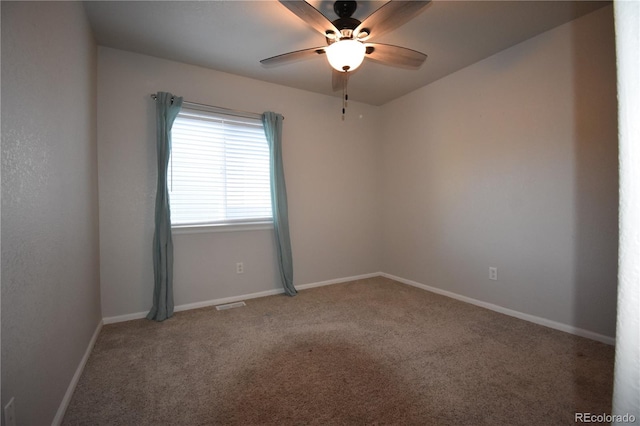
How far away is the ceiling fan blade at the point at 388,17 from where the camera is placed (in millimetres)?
1523

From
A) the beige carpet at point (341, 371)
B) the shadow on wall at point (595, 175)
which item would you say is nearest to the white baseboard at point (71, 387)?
the beige carpet at point (341, 371)

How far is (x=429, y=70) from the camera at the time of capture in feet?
9.78

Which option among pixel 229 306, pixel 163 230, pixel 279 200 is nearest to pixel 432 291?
pixel 279 200

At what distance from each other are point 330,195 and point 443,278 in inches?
68.9

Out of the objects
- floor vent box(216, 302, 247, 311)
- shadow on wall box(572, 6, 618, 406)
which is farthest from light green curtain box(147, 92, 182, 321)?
shadow on wall box(572, 6, 618, 406)

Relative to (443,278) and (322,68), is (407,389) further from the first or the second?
(322,68)

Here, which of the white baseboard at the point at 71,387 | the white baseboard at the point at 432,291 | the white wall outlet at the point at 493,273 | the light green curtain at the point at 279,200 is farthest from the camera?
the light green curtain at the point at 279,200

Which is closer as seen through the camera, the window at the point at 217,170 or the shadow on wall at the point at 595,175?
the shadow on wall at the point at 595,175

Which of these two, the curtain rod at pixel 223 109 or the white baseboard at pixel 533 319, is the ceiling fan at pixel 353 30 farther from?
the white baseboard at pixel 533 319

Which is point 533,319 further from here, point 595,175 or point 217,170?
point 217,170

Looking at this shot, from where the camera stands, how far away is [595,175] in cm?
210

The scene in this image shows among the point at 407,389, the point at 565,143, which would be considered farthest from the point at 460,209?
the point at 407,389

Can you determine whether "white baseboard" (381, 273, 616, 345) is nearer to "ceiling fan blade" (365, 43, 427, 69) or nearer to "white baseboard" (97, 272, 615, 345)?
"white baseboard" (97, 272, 615, 345)

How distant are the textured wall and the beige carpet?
38 centimetres
